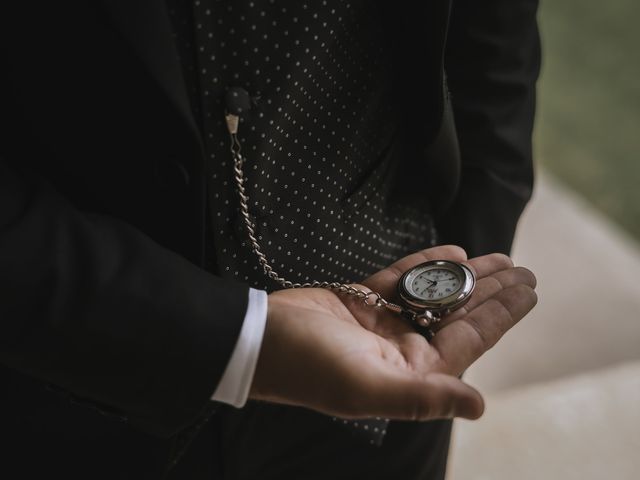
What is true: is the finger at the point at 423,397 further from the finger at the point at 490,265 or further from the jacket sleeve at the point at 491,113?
the jacket sleeve at the point at 491,113

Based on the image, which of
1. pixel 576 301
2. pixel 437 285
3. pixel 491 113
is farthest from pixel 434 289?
pixel 576 301

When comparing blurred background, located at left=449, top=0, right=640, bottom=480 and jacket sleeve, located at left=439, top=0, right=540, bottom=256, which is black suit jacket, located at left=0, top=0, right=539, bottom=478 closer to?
jacket sleeve, located at left=439, top=0, right=540, bottom=256

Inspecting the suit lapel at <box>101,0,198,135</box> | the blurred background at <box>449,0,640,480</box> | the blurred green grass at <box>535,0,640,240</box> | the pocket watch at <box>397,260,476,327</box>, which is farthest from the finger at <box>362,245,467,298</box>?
the blurred green grass at <box>535,0,640,240</box>

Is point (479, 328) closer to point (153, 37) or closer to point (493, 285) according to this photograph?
point (493, 285)

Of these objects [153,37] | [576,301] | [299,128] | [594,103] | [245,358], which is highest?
[153,37]

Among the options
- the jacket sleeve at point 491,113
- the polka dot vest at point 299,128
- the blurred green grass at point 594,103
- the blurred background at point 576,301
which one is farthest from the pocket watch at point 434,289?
the blurred green grass at point 594,103

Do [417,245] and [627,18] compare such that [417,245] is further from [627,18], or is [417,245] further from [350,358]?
[627,18]

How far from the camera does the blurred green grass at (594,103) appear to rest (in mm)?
3193

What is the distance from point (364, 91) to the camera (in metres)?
1.00

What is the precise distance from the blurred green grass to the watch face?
225 cm

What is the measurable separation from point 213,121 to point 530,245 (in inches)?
85.2

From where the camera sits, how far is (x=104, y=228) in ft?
2.66

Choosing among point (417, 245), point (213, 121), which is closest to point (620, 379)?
point (417, 245)

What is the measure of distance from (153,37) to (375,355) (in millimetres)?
387
